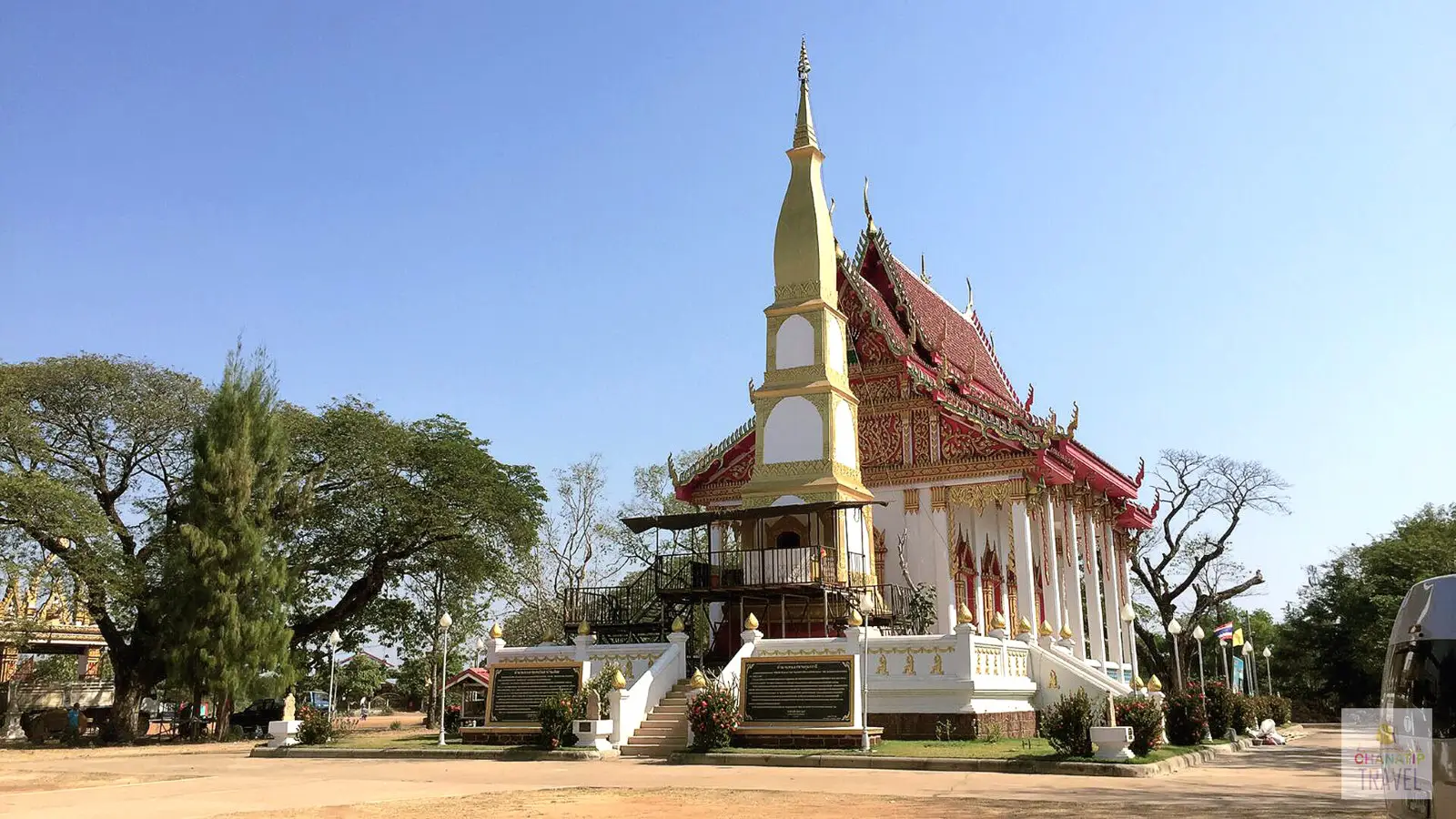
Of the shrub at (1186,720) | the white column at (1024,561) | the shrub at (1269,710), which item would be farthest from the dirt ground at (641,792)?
the white column at (1024,561)

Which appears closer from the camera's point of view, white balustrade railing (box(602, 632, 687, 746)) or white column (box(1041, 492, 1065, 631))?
white balustrade railing (box(602, 632, 687, 746))

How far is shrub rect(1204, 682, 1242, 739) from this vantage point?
796 inches

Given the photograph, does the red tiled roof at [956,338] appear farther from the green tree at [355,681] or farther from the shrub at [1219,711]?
the green tree at [355,681]

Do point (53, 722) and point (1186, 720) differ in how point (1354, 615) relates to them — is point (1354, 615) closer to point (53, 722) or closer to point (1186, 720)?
point (1186, 720)

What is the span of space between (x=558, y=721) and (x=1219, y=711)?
39.0 ft

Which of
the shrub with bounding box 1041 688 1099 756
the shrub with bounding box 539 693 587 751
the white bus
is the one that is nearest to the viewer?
the white bus

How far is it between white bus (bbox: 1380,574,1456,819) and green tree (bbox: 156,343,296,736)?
2505cm

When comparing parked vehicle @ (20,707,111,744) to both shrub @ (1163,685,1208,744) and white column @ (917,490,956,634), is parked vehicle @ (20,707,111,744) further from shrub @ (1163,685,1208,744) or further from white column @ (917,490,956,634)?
shrub @ (1163,685,1208,744)

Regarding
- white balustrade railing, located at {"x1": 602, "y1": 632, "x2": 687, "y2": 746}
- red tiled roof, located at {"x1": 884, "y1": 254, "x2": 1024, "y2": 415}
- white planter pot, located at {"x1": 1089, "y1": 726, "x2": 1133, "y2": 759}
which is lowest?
white planter pot, located at {"x1": 1089, "y1": 726, "x2": 1133, "y2": 759}

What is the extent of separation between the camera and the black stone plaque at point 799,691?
1658 centimetres

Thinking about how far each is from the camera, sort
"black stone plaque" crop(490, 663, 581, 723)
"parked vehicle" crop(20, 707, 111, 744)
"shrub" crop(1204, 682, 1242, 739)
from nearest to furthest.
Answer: "black stone plaque" crop(490, 663, 581, 723)
"shrub" crop(1204, 682, 1242, 739)
"parked vehicle" crop(20, 707, 111, 744)

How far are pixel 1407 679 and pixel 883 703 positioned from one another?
474 inches

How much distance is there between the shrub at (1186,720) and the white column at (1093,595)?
10582 millimetres

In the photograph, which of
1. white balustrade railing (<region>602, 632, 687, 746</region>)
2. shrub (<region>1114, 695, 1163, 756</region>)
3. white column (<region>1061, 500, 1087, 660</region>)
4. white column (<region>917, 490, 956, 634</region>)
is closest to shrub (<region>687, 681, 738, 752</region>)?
white balustrade railing (<region>602, 632, 687, 746</region>)
